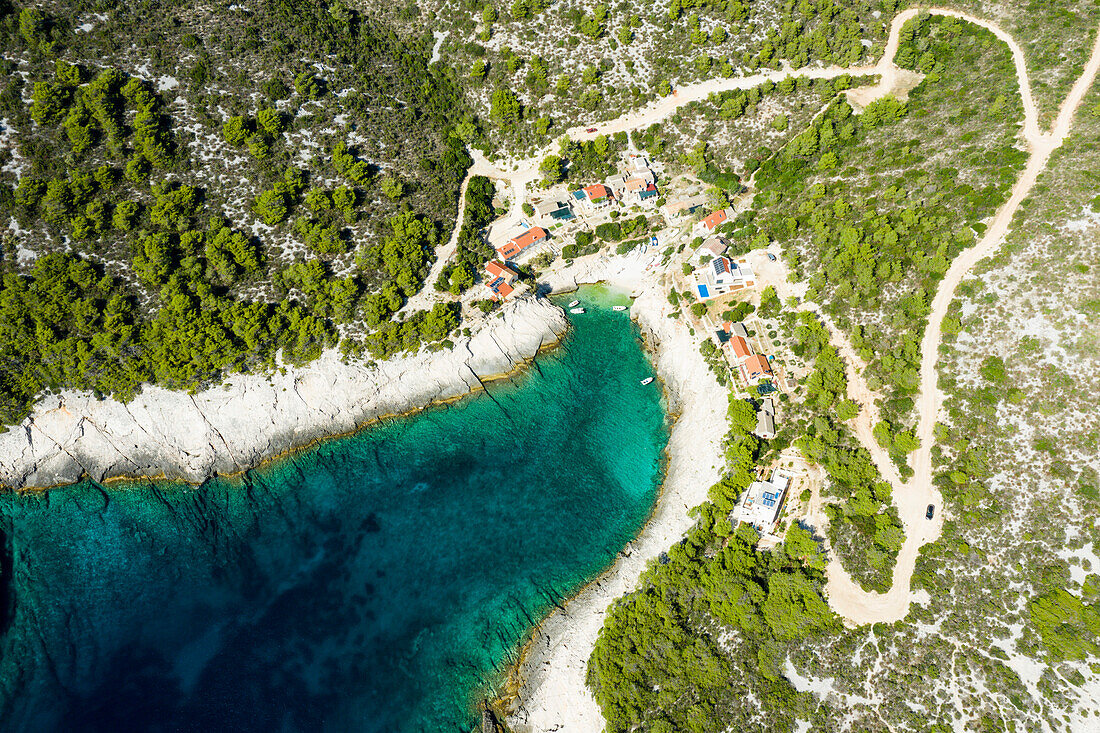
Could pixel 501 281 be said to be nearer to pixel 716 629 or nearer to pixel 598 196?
pixel 598 196

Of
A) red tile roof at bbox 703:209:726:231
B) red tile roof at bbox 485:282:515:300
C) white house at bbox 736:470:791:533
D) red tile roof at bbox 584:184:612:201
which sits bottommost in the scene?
white house at bbox 736:470:791:533

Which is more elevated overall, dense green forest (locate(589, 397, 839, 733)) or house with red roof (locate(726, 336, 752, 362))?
house with red roof (locate(726, 336, 752, 362))

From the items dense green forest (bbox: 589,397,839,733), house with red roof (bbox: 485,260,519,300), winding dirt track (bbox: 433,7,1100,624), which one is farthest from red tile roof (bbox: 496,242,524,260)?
dense green forest (bbox: 589,397,839,733)

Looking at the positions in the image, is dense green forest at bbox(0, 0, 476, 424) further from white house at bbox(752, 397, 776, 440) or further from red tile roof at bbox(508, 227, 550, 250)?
white house at bbox(752, 397, 776, 440)

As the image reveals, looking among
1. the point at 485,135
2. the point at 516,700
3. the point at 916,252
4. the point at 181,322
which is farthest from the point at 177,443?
the point at 916,252

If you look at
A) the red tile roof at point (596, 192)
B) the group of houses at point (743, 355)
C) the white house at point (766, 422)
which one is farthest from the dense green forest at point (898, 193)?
the red tile roof at point (596, 192)

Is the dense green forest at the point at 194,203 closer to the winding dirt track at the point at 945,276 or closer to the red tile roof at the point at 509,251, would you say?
the red tile roof at the point at 509,251

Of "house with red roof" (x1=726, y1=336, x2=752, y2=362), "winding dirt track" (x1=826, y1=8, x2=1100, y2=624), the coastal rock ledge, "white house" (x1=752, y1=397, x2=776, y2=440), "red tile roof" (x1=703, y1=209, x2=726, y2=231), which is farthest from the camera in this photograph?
"red tile roof" (x1=703, y1=209, x2=726, y2=231)
